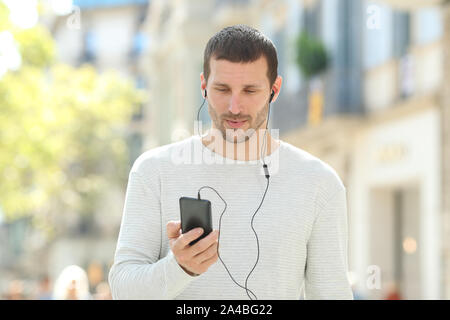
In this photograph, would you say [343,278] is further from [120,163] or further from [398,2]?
[120,163]

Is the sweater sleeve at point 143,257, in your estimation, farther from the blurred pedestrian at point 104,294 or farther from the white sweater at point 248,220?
the blurred pedestrian at point 104,294

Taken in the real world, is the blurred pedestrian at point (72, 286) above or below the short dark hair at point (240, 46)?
below

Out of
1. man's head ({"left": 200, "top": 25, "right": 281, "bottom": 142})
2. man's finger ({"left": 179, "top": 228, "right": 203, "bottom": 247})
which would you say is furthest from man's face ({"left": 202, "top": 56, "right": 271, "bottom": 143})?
man's finger ({"left": 179, "top": 228, "right": 203, "bottom": 247})

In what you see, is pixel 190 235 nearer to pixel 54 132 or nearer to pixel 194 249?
pixel 194 249

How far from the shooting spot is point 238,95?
283 centimetres

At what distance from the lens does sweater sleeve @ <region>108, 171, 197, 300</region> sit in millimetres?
2701

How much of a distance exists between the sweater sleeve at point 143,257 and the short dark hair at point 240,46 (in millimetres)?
424

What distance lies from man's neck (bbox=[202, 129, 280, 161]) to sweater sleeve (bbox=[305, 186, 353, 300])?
254mm

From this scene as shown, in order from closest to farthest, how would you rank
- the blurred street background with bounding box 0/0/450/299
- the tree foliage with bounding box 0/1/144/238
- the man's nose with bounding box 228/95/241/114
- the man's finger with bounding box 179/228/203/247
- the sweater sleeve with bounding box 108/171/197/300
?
the man's finger with bounding box 179/228/203/247 → the sweater sleeve with bounding box 108/171/197/300 → the man's nose with bounding box 228/95/241/114 → the blurred street background with bounding box 0/0/450/299 → the tree foliage with bounding box 0/1/144/238

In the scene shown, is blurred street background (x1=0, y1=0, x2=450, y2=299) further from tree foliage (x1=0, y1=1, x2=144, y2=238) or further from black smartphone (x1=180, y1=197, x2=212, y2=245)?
black smartphone (x1=180, y1=197, x2=212, y2=245)

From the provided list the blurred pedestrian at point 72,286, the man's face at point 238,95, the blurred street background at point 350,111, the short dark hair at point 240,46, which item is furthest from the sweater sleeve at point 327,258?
the blurred pedestrian at point 72,286

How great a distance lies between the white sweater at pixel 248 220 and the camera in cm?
289

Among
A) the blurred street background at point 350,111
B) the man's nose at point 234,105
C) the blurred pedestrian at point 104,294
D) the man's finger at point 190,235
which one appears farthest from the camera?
the blurred street background at point 350,111
